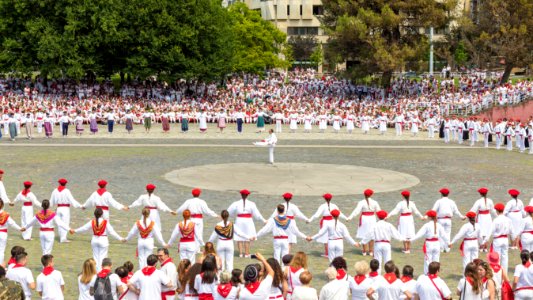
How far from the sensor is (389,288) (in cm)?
1194

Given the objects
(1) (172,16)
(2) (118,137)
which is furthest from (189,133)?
(1) (172,16)

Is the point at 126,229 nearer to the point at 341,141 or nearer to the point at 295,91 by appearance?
the point at 341,141

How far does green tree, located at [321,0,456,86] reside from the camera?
6078 centimetres

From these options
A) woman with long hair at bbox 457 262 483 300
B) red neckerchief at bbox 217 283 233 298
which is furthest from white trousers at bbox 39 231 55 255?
woman with long hair at bbox 457 262 483 300

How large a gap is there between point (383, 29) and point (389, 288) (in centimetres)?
5370

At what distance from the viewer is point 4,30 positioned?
6047cm

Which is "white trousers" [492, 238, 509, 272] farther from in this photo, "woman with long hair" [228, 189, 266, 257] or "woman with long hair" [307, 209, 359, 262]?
"woman with long hair" [228, 189, 266, 257]

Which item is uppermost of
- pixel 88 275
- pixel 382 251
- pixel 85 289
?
pixel 88 275

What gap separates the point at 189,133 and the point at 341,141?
35.3 feet

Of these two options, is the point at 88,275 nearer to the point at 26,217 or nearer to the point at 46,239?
the point at 46,239

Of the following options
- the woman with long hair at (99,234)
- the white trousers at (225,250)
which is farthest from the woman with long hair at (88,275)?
the white trousers at (225,250)

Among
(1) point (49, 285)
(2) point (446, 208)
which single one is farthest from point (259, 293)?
(2) point (446, 208)

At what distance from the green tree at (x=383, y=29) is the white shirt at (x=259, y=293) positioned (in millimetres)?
51365

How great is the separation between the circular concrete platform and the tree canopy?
29.2 m
